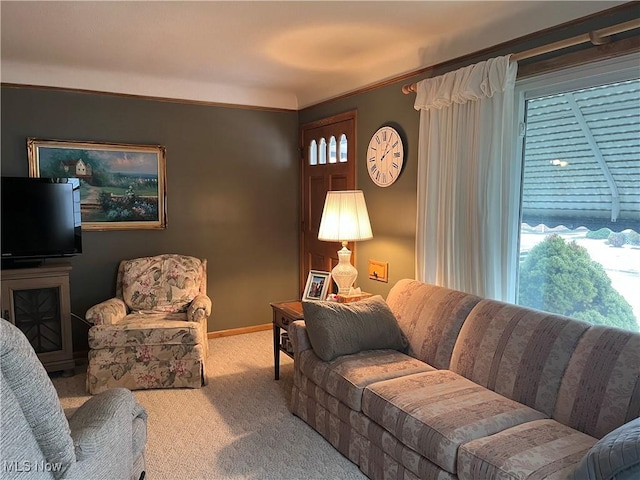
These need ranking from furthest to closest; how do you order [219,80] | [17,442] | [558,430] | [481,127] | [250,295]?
Result: [250,295] < [219,80] < [481,127] < [558,430] < [17,442]

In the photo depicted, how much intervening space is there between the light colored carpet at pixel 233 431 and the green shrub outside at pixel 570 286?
1.41 meters

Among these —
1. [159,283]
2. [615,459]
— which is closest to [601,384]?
[615,459]

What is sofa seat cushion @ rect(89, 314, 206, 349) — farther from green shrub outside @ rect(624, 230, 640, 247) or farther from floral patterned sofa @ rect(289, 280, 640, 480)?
green shrub outside @ rect(624, 230, 640, 247)

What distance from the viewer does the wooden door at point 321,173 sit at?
13.5 feet

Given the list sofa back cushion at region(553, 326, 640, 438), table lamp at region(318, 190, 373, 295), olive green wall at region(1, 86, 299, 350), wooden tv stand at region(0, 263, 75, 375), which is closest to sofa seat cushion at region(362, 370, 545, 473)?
sofa back cushion at region(553, 326, 640, 438)

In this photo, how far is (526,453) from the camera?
1.66m

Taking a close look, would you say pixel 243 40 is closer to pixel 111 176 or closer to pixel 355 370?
pixel 111 176

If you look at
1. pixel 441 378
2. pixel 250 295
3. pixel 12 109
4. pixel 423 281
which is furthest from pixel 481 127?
pixel 12 109

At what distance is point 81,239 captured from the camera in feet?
12.4

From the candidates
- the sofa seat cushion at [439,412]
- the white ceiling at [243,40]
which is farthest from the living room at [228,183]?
the sofa seat cushion at [439,412]

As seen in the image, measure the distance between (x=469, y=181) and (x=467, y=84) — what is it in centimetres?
58

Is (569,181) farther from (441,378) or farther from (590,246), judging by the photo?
(441,378)

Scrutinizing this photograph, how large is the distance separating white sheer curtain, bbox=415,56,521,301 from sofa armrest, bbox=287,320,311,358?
3.11 ft

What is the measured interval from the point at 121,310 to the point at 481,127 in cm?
296
